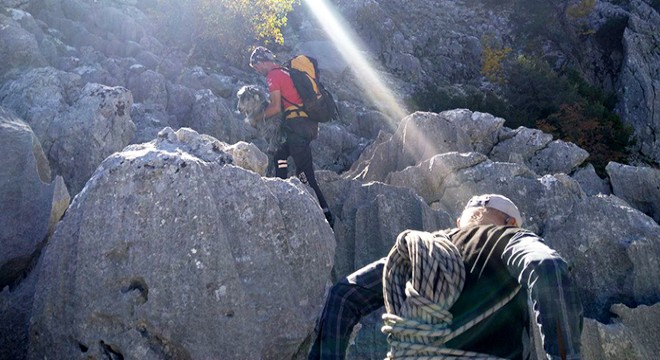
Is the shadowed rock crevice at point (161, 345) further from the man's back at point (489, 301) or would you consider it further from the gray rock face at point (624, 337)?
the gray rock face at point (624, 337)

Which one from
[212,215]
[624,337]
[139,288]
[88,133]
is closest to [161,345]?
[139,288]

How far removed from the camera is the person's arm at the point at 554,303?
8.27ft

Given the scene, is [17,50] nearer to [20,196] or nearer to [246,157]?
[20,196]

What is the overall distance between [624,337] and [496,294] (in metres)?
A: 5.11

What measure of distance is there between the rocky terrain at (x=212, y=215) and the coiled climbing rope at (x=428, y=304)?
101 inches

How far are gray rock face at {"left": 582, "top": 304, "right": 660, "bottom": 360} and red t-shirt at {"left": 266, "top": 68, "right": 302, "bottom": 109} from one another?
15.4 feet

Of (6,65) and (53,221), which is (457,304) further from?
(6,65)

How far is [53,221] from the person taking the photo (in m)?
6.82

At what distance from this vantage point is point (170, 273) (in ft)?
17.7

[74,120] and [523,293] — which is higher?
[523,293]

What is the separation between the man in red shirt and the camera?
9.07 m

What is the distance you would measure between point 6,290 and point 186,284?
196cm

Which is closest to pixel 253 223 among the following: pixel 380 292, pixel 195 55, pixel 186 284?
pixel 186 284

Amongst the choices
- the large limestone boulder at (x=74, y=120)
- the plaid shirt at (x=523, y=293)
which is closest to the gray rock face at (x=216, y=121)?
the large limestone boulder at (x=74, y=120)
